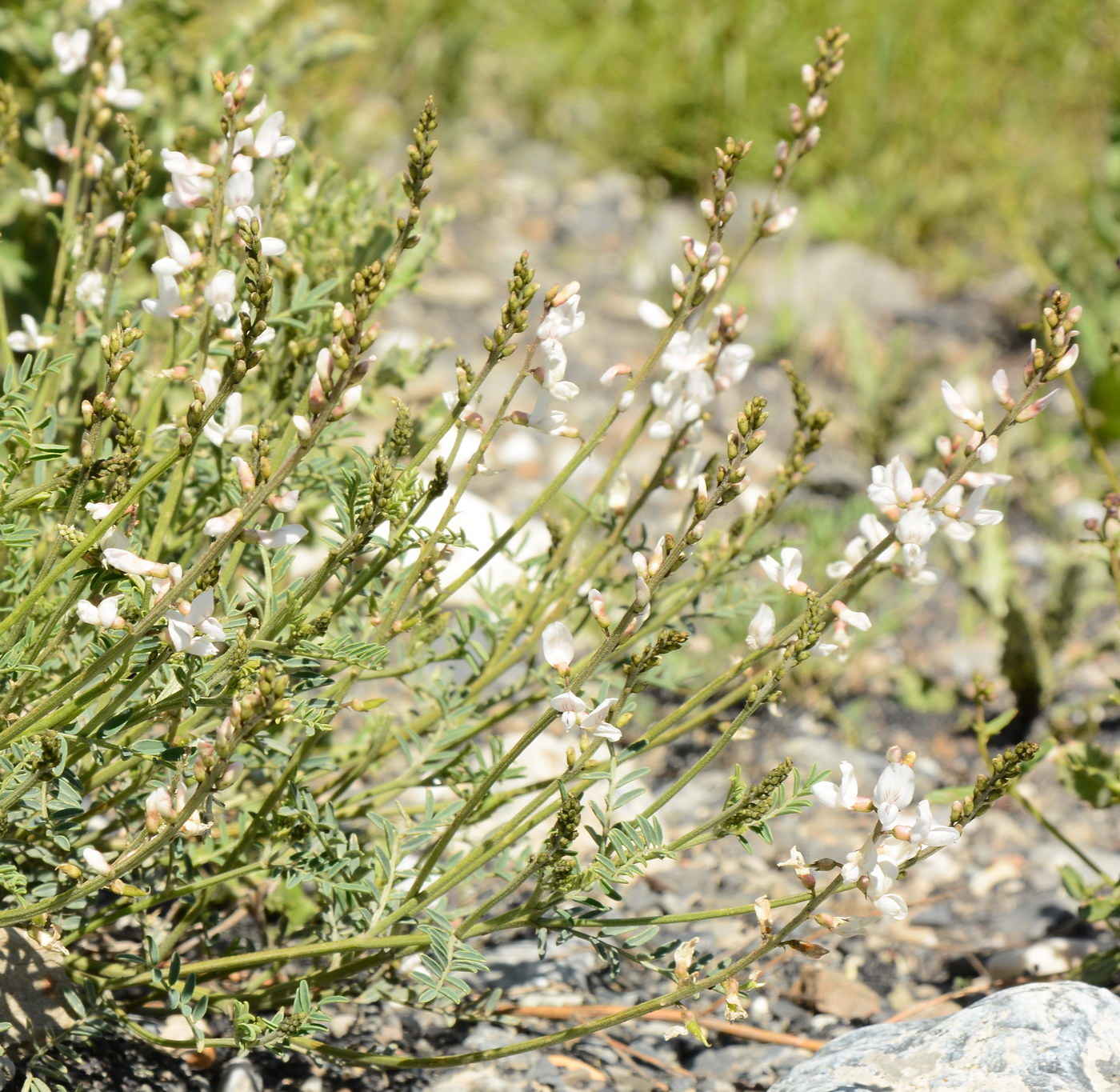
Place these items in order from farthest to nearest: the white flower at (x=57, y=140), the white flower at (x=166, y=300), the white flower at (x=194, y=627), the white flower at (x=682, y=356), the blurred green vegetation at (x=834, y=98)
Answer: the blurred green vegetation at (x=834, y=98)
the white flower at (x=57, y=140)
the white flower at (x=682, y=356)
the white flower at (x=166, y=300)
the white flower at (x=194, y=627)

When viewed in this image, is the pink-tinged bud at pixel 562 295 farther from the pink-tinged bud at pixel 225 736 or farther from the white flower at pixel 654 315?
the pink-tinged bud at pixel 225 736

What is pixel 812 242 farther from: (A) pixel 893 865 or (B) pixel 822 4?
(A) pixel 893 865

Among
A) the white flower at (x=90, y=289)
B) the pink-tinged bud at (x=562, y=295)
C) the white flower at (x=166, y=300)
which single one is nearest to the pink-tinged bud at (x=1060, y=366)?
the pink-tinged bud at (x=562, y=295)

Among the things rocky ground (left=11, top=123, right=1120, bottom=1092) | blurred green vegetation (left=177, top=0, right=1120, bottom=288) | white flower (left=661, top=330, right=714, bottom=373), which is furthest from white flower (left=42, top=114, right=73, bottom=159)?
blurred green vegetation (left=177, top=0, right=1120, bottom=288)

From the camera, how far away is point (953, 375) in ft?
15.4

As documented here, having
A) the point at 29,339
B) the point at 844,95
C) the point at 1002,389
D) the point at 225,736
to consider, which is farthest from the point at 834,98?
the point at 225,736

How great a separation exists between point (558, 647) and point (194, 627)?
40 centimetres

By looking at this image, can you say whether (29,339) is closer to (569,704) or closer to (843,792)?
(569,704)

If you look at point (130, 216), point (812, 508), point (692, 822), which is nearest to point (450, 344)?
point (130, 216)

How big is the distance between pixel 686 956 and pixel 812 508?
7.70 feet

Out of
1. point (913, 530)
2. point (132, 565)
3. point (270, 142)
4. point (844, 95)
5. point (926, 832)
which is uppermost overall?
point (844, 95)

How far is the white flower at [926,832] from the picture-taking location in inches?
52.8

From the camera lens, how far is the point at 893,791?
4.56ft

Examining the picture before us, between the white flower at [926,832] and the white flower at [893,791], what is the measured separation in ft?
0.06
